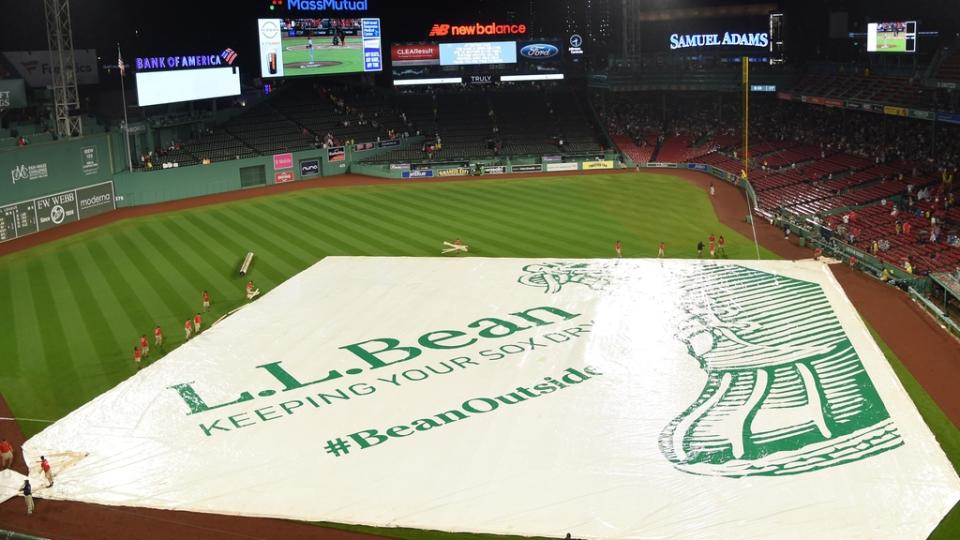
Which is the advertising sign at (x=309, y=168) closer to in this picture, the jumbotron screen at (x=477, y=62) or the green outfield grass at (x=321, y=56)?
the green outfield grass at (x=321, y=56)

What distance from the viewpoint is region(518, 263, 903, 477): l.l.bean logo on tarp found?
21812 millimetres

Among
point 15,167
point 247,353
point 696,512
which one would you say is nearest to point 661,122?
point 15,167

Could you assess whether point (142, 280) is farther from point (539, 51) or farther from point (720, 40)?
point (720, 40)

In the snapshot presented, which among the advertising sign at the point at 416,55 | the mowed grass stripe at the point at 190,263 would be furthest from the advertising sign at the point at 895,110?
the mowed grass stripe at the point at 190,263

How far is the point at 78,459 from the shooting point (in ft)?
74.2

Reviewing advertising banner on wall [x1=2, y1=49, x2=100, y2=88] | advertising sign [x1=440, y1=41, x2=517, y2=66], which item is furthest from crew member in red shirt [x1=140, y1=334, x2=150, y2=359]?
advertising sign [x1=440, y1=41, x2=517, y2=66]

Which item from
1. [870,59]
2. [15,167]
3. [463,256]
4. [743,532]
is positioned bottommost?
[743,532]

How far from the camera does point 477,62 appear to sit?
76.6 meters

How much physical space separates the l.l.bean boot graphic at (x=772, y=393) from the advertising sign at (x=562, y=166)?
37.5 meters

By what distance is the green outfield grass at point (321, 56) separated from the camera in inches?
2768

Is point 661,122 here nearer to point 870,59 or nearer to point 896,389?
point 870,59

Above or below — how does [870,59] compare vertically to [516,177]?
above

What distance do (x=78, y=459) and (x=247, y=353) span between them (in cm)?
767

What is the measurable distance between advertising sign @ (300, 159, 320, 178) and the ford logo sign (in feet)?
69.9
